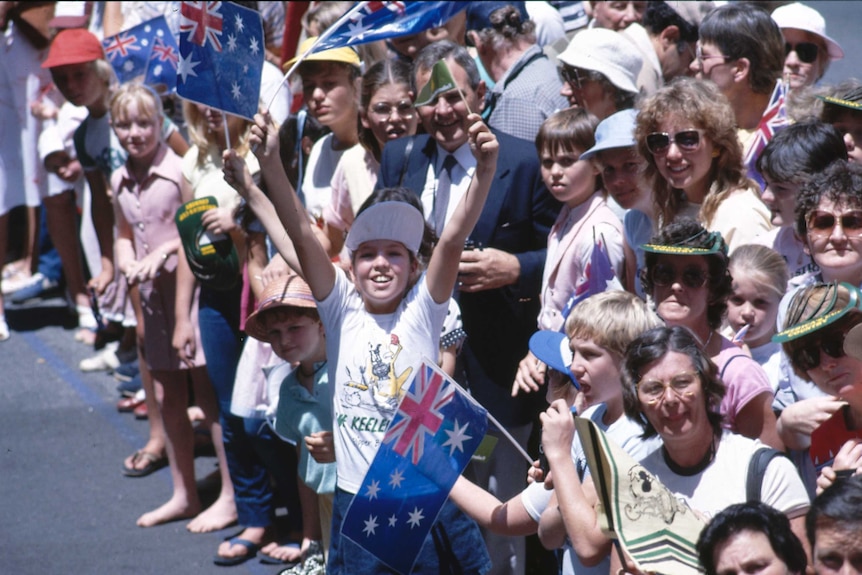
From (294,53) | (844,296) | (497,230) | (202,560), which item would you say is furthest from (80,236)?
(844,296)

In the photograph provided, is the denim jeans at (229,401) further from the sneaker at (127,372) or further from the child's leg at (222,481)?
the sneaker at (127,372)

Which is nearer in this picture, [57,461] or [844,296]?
[844,296]

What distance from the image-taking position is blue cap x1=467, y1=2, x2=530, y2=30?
6.34 meters

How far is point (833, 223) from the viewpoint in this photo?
12.4 ft

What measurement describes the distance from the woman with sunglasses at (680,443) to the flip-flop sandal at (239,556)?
9.53 feet

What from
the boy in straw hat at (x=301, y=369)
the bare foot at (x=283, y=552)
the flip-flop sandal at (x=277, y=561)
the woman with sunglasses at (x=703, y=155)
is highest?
the woman with sunglasses at (x=703, y=155)

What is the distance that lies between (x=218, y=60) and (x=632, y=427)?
206cm

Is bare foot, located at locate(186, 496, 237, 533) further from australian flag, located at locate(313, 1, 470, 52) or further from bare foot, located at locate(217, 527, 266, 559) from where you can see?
australian flag, located at locate(313, 1, 470, 52)

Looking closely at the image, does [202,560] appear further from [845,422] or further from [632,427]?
[845,422]

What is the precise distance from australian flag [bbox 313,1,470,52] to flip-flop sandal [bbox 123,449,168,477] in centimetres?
321

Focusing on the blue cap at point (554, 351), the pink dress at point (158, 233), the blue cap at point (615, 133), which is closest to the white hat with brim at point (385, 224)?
the blue cap at point (554, 351)

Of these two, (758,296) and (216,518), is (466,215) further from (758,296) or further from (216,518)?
(216,518)

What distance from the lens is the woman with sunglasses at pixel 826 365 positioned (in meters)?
3.23

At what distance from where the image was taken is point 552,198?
502 cm
